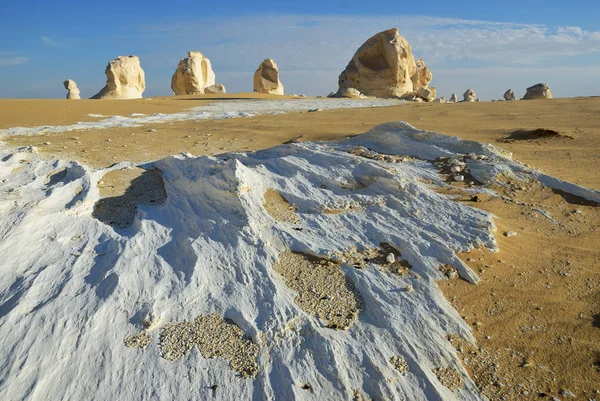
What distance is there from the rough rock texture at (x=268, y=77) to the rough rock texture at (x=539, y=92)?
17279mm

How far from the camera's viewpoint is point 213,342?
2.19 meters

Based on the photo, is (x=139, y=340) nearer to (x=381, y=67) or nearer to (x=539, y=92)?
(x=539, y=92)

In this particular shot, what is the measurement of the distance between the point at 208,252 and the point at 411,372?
4.91 feet

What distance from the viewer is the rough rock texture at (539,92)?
19.3 m

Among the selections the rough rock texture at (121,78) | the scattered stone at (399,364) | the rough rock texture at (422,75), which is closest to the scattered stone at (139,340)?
the scattered stone at (399,364)

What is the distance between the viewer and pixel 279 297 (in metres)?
2.45

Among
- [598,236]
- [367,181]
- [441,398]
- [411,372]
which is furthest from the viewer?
[367,181]

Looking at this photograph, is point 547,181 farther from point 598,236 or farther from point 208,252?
point 208,252

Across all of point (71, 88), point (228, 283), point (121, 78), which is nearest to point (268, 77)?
point (121, 78)

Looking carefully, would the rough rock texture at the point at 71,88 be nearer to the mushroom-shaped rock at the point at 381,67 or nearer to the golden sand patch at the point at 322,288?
the mushroom-shaped rock at the point at 381,67

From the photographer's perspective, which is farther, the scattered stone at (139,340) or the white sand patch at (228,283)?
the scattered stone at (139,340)

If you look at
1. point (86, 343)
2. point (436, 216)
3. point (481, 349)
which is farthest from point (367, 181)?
point (86, 343)

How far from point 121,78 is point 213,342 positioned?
1128 inches

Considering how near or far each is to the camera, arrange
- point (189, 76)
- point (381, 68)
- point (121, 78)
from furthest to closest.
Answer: point (189, 76) → point (121, 78) → point (381, 68)
